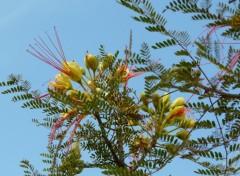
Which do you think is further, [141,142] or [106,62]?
[106,62]

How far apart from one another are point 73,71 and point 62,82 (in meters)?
0.08

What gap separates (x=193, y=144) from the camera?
81.6 inches

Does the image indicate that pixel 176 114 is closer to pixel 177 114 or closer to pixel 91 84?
pixel 177 114

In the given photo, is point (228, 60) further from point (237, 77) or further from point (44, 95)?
point (44, 95)

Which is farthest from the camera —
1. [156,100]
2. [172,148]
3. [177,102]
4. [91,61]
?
[91,61]

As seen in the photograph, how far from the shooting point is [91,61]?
2.71 metres

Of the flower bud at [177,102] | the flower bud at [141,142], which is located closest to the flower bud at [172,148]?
the flower bud at [141,142]

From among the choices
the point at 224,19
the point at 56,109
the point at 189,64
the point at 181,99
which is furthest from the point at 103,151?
the point at 224,19

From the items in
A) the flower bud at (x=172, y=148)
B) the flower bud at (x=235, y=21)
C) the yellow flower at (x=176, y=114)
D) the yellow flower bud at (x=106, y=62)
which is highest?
the yellow flower bud at (x=106, y=62)

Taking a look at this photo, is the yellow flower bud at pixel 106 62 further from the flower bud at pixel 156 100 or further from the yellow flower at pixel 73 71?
the flower bud at pixel 156 100

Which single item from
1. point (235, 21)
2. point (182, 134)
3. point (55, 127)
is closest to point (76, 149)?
point (55, 127)

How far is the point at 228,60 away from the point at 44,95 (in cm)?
111

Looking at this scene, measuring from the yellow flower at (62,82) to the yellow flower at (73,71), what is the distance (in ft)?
0.11

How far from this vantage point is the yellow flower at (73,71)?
2.65 m
